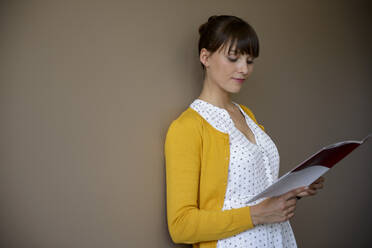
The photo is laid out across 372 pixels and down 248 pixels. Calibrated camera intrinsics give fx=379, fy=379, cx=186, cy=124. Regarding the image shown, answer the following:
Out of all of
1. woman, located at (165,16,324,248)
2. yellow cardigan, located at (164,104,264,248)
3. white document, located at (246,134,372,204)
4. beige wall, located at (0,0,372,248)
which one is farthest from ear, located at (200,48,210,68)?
white document, located at (246,134,372,204)

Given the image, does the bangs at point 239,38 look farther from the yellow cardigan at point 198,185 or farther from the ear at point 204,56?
the yellow cardigan at point 198,185

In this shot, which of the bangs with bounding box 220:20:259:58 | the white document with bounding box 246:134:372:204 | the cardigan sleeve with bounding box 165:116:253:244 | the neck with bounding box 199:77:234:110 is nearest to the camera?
the white document with bounding box 246:134:372:204

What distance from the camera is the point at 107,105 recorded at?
4.27ft

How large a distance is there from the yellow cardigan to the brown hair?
0.29 metres

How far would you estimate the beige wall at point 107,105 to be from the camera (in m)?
1.11

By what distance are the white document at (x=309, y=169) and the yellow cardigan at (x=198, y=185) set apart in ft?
0.58

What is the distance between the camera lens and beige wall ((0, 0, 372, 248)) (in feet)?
3.64

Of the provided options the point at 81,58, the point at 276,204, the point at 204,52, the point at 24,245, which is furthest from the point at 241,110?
the point at 24,245

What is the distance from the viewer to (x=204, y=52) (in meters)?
1.47

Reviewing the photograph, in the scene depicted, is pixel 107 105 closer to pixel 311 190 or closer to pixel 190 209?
pixel 190 209

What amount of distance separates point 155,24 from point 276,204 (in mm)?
801

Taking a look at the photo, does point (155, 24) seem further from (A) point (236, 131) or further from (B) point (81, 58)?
(A) point (236, 131)

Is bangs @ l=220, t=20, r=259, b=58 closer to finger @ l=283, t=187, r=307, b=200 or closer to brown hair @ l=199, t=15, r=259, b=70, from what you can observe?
brown hair @ l=199, t=15, r=259, b=70

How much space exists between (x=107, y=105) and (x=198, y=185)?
0.43m
